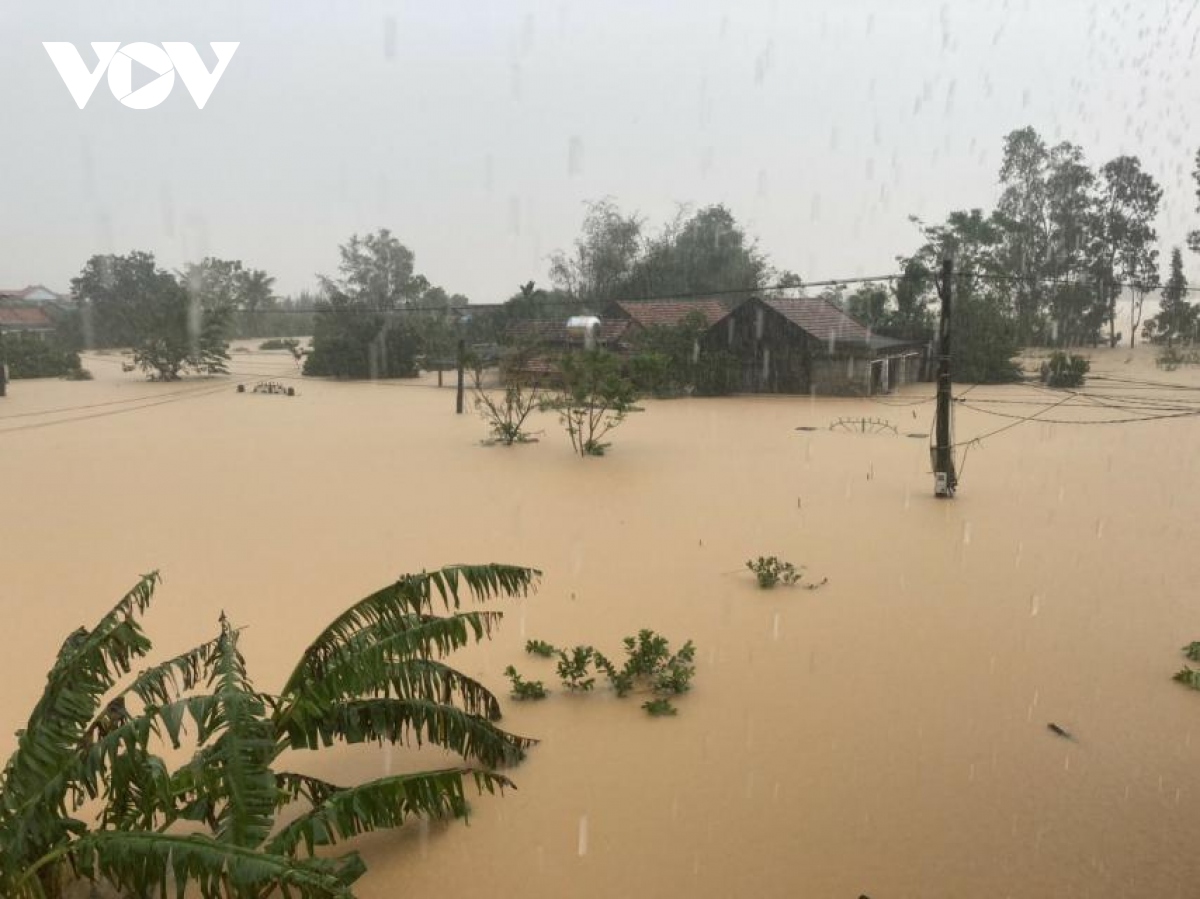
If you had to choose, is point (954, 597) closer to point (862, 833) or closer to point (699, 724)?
point (699, 724)

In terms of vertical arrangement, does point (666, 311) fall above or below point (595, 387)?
above

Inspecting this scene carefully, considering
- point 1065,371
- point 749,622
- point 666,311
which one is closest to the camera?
point 749,622

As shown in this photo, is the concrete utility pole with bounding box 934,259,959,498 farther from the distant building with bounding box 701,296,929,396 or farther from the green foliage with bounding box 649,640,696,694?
the distant building with bounding box 701,296,929,396

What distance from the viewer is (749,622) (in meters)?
8.95

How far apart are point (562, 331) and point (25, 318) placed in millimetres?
46736

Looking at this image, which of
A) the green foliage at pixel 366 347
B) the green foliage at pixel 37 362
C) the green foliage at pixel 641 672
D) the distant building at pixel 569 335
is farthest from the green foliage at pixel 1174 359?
the green foliage at pixel 37 362

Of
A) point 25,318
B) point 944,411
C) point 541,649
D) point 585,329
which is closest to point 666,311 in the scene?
point 585,329

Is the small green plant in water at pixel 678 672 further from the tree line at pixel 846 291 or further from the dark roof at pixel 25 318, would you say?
the dark roof at pixel 25 318

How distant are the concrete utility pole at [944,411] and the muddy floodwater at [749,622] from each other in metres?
0.51

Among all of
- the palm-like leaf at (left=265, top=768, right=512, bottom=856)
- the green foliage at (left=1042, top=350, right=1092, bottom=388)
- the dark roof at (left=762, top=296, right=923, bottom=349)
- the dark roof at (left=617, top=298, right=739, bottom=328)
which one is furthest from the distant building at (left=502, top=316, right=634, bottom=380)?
the palm-like leaf at (left=265, top=768, right=512, bottom=856)

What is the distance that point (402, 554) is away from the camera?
1152 centimetres

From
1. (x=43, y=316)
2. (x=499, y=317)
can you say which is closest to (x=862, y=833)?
(x=499, y=317)

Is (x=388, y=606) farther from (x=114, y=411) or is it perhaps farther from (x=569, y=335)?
(x=569, y=335)

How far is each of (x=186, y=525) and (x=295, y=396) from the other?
21350 mm
